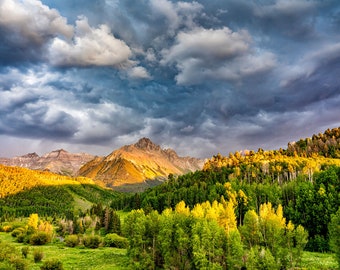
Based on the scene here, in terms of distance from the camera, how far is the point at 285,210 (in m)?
120

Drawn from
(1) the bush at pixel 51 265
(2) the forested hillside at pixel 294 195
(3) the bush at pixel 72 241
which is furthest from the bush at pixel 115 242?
(1) the bush at pixel 51 265

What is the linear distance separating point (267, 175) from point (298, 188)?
72929 millimetres

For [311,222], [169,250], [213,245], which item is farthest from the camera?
[311,222]

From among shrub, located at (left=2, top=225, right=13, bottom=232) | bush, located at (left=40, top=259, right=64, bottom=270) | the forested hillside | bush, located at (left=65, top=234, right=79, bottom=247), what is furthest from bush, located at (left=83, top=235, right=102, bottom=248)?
shrub, located at (left=2, top=225, right=13, bottom=232)

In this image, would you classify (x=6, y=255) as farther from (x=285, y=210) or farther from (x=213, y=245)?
(x=285, y=210)

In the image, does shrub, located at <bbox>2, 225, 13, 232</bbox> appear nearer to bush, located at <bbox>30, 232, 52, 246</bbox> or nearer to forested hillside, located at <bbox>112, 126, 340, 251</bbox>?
bush, located at <bbox>30, 232, 52, 246</bbox>

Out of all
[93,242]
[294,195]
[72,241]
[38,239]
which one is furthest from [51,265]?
[294,195]

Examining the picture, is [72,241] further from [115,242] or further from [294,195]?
[294,195]

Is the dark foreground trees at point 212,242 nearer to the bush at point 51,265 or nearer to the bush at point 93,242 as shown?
the bush at point 51,265

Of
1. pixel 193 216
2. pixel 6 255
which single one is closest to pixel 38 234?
pixel 6 255

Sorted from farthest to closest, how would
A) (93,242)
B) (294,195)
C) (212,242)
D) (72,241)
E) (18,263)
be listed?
(294,195), (72,241), (93,242), (212,242), (18,263)

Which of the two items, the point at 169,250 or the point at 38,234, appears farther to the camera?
the point at 38,234

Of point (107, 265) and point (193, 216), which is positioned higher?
point (193, 216)

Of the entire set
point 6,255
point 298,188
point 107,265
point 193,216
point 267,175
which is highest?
point 267,175
